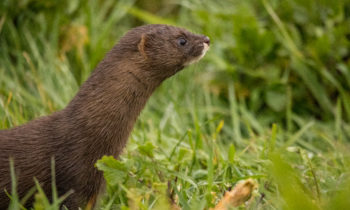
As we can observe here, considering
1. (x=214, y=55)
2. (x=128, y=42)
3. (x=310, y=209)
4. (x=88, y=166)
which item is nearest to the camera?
(x=310, y=209)

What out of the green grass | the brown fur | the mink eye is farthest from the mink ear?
the green grass

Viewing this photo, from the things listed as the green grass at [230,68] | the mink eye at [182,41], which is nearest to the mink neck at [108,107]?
the mink eye at [182,41]

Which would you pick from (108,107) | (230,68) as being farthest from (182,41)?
(230,68)

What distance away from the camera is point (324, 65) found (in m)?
4.68

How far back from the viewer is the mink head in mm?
2946

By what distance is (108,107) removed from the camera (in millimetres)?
2793

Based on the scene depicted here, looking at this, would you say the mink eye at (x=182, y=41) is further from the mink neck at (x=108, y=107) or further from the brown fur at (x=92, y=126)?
the mink neck at (x=108, y=107)

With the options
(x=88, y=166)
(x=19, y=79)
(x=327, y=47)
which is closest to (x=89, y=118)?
(x=88, y=166)

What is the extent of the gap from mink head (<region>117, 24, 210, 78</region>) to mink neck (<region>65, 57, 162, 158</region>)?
0.08 meters

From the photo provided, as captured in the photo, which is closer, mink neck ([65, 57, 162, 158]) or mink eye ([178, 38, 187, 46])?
mink neck ([65, 57, 162, 158])

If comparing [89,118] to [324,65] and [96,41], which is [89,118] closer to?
[96,41]

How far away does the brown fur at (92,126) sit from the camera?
2697 millimetres

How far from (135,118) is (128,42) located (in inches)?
17.0

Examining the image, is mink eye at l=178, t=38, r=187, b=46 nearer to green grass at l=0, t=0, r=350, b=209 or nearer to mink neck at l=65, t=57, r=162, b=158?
mink neck at l=65, t=57, r=162, b=158
